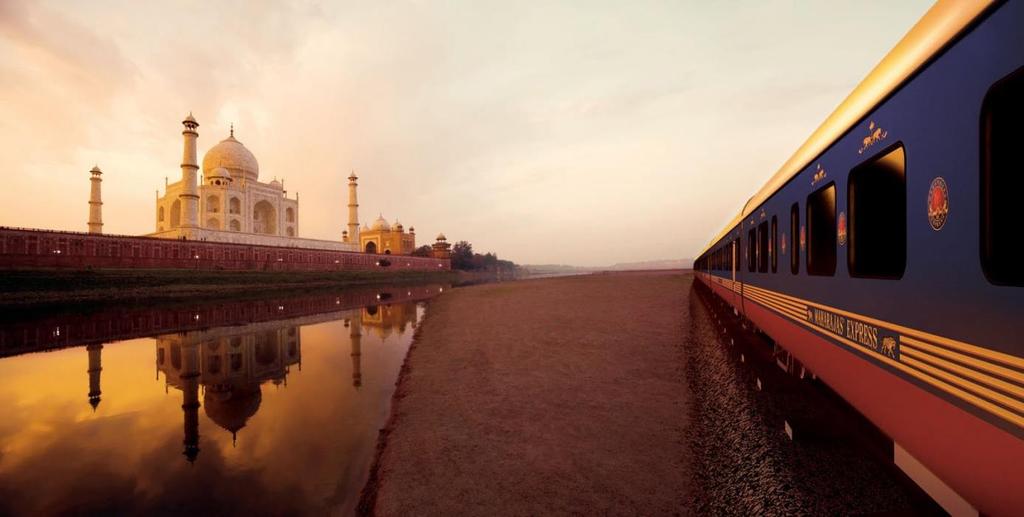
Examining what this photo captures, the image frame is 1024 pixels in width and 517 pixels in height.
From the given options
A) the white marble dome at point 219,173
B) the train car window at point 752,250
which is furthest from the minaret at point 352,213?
the train car window at point 752,250

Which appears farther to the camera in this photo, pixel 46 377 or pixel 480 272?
pixel 480 272

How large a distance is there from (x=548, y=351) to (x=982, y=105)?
27.8 feet

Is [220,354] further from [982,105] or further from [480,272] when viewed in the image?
[480,272]

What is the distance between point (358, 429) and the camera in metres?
6.27

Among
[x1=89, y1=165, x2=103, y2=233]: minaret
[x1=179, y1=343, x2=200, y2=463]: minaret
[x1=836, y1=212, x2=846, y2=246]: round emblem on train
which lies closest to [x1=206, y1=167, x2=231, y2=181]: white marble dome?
[x1=89, y1=165, x2=103, y2=233]: minaret

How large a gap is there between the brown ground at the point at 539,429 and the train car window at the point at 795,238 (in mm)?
2458

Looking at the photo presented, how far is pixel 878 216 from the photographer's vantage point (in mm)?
3223

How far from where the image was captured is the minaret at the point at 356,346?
912cm

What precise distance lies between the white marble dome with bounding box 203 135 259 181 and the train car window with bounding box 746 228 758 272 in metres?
59.7

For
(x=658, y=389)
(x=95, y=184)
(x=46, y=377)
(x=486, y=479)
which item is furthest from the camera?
(x=95, y=184)

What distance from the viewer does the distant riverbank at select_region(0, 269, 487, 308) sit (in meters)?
22.3

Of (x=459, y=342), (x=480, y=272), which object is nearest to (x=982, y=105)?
(x=459, y=342)

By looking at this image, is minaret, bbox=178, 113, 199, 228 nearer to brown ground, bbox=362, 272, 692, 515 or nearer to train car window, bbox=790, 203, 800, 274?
brown ground, bbox=362, 272, 692, 515

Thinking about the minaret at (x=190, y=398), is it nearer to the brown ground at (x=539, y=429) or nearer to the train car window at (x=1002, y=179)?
the brown ground at (x=539, y=429)
